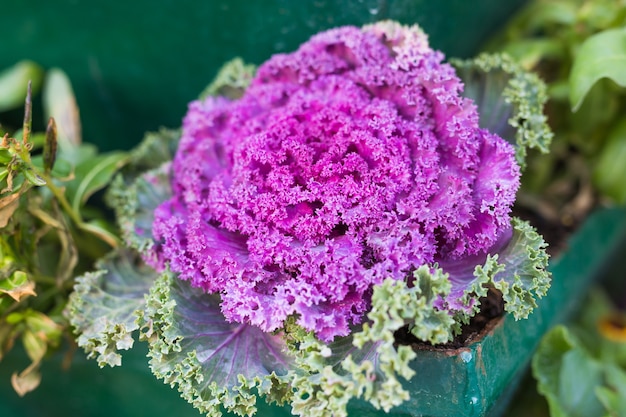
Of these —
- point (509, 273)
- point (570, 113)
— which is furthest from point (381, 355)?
point (570, 113)

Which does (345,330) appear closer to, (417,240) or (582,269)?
(417,240)

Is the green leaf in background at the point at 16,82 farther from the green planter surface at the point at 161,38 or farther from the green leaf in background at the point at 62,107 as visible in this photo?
the green planter surface at the point at 161,38

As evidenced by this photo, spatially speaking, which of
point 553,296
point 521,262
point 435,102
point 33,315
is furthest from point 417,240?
point 33,315

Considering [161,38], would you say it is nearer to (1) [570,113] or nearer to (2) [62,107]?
(2) [62,107]

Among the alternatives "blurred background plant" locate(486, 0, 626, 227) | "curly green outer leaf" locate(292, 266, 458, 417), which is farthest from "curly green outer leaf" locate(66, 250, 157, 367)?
"blurred background plant" locate(486, 0, 626, 227)

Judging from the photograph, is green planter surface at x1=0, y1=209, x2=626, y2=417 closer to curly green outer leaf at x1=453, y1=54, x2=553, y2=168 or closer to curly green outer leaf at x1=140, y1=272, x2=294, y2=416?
curly green outer leaf at x1=140, y1=272, x2=294, y2=416

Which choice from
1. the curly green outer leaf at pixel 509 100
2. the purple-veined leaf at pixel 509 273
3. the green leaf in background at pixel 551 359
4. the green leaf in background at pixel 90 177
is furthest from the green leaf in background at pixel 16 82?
the green leaf in background at pixel 551 359
